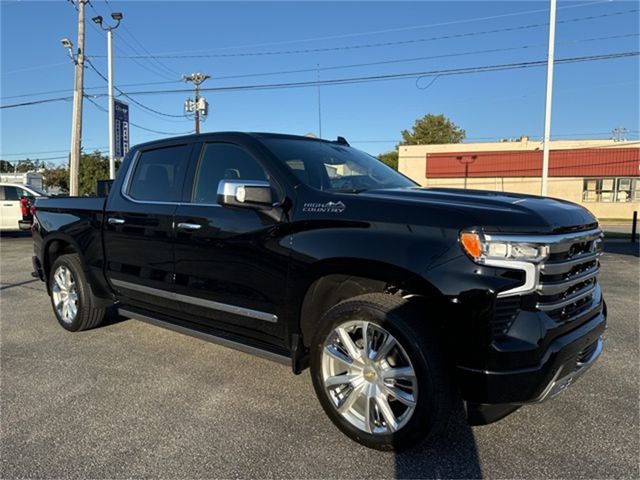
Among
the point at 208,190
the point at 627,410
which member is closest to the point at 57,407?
the point at 208,190

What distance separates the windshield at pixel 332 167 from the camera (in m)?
3.55

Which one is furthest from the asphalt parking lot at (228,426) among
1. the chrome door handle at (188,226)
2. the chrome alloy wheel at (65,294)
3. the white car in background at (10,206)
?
the white car in background at (10,206)

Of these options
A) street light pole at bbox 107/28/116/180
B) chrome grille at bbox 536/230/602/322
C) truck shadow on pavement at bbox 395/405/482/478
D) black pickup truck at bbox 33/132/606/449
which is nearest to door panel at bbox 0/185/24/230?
street light pole at bbox 107/28/116/180

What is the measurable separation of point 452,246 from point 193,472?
71.6 inches

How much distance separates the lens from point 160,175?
173 inches

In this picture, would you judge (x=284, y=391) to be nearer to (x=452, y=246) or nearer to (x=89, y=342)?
(x=452, y=246)

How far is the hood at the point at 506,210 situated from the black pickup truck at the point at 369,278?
11 millimetres

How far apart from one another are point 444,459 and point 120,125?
20710 millimetres

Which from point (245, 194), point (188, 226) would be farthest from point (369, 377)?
point (188, 226)

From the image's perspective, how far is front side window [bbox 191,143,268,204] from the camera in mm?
3723

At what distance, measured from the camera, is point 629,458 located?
9.16 feet

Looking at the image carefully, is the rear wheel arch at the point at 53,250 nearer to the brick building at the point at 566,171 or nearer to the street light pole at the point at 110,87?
the street light pole at the point at 110,87

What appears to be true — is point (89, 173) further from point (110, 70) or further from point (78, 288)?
point (78, 288)

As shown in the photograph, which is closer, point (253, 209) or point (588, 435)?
point (588, 435)
